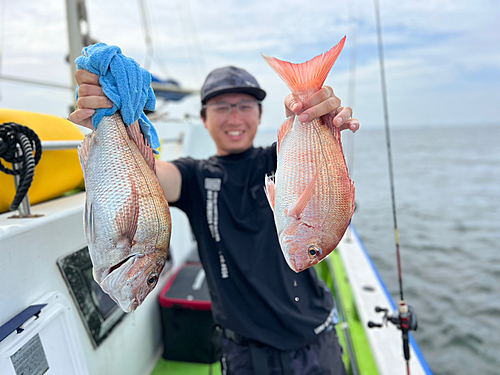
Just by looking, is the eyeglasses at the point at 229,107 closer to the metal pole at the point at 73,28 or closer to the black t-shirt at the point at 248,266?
the black t-shirt at the point at 248,266

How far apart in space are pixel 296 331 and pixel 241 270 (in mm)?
429

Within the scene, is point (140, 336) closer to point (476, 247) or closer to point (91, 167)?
point (91, 167)

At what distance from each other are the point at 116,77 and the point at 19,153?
23.6 inches

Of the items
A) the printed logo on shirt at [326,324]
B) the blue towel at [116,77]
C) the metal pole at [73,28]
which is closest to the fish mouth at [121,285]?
the blue towel at [116,77]

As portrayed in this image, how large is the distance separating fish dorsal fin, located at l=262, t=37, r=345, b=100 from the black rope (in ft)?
3.28

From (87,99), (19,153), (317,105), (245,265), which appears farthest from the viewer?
(245,265)

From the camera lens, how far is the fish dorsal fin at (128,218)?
0.94m

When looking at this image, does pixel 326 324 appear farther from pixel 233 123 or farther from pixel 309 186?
pixel 233 123

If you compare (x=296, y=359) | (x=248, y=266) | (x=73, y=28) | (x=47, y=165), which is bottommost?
(x=296, y=359)

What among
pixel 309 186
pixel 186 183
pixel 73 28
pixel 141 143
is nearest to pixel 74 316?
pixel 186 183

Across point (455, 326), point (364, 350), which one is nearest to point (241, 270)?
point (364, 350)

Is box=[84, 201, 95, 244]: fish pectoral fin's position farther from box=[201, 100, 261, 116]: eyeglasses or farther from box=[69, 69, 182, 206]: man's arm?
box=[201, 100, 261, 116]: eyeglasses

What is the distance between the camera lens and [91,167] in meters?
1.01

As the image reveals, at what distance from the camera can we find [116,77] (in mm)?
1015
